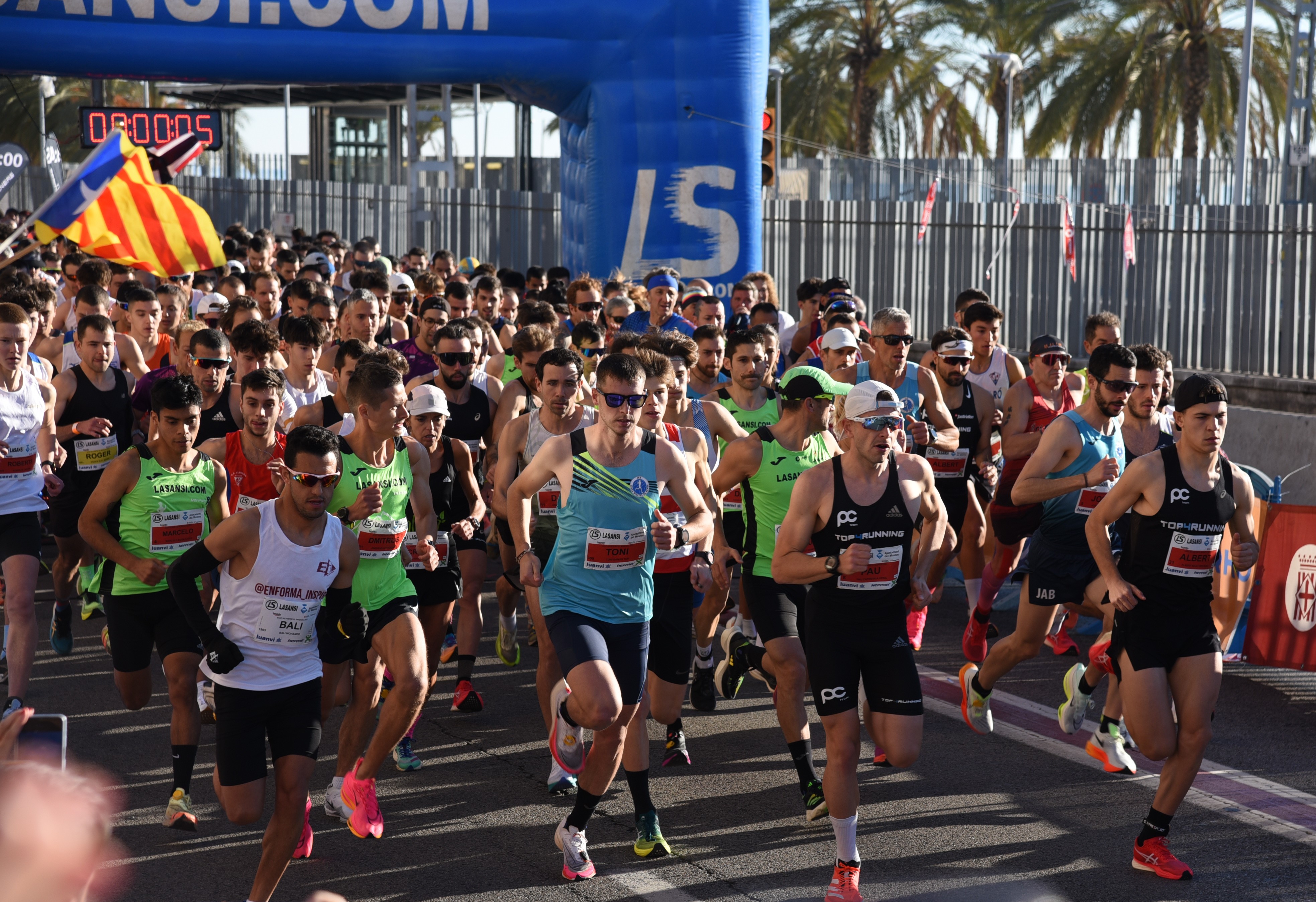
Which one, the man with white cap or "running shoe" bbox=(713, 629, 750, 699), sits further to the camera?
"running shoe" bbox=(713, 629, 750, 699)

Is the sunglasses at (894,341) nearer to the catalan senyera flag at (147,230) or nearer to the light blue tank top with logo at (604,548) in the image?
the light blue tank top with logo at (604,548)

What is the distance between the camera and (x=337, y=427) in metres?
6.43

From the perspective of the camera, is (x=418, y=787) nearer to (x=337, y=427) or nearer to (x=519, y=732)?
(x=519, y=732)

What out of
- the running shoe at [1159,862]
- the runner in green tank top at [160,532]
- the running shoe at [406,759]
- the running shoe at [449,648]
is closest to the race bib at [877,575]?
the running shoe at [1159,862]

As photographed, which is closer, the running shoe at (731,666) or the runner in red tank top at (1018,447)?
the running shoe at (731,666)

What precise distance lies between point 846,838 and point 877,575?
918mm

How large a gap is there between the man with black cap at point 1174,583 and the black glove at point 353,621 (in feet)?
9.00

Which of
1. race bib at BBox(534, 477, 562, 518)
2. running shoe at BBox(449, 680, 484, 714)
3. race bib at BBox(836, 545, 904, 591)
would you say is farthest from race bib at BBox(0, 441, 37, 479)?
race bib at BBox(836, 545, 904, 591)

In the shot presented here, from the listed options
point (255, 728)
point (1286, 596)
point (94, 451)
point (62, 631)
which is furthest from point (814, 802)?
point (62, 631)

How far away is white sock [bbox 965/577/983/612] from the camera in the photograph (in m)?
8.89

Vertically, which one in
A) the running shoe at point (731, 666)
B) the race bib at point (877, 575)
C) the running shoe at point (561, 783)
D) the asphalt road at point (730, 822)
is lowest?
the asphalt road at point (730, 822)

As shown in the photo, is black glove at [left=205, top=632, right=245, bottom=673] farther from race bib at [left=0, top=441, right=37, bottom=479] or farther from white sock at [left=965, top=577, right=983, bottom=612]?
white sock at [left=965, top=577, right=983, bottom=612]

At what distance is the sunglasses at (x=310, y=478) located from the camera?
511cm

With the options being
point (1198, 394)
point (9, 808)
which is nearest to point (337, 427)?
point (1198, 394)
